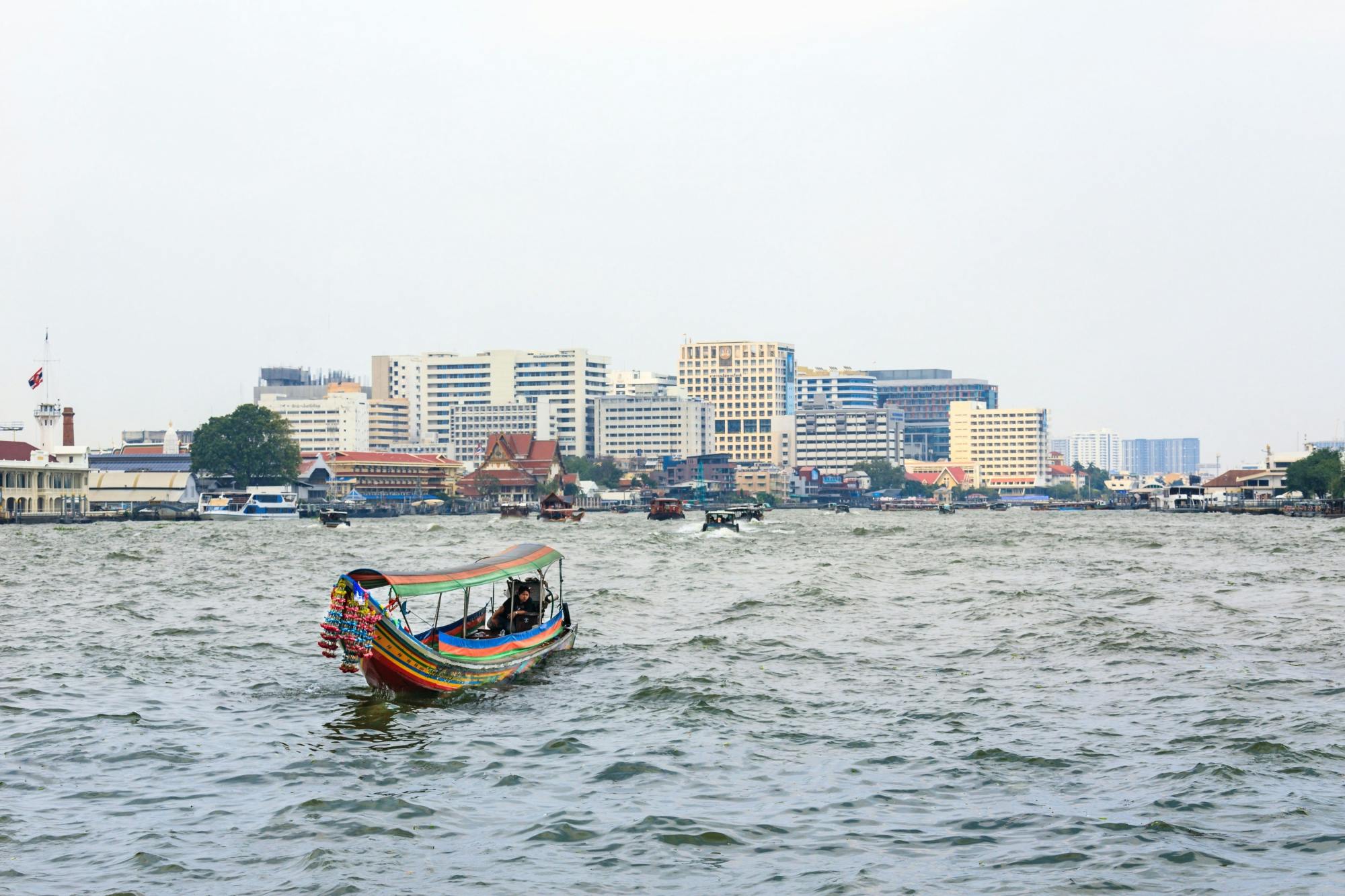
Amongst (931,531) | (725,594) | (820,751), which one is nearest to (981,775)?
(820,751)

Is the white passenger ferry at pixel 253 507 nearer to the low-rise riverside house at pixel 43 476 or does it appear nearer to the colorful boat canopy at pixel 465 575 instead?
the low-rise riverside house at pixel 43 476

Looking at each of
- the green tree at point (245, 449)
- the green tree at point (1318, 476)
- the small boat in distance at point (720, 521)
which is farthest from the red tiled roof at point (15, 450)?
the green tree at point (1318, 476)

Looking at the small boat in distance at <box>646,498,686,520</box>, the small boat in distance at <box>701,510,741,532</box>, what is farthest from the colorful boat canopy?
the small boat in distance at <box>646,498,686,520</box>

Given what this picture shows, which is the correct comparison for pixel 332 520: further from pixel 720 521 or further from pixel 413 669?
pixel 413 669

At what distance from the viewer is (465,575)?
1163 inches

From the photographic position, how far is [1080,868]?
15.9 m

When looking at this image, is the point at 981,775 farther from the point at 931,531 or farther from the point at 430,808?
the point at 931,531

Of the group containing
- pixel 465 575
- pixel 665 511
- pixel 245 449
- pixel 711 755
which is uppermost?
pixel 245 449

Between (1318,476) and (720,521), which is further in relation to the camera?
(1318,476)

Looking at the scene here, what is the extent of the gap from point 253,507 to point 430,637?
496 feet

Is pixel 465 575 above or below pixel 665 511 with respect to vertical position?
above

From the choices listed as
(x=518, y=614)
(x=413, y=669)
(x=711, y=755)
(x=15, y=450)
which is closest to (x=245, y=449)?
(x=15, y=450)

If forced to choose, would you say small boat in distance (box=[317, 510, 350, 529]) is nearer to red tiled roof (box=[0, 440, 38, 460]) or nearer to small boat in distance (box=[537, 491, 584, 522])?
small boat in distance (box=[537, 491, 584, 522])

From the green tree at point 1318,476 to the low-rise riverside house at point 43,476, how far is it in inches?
5742
